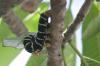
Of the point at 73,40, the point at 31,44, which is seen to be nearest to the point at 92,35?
the point at 73,40

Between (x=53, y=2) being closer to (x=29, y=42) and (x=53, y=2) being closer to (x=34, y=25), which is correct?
(x=29, y=42)

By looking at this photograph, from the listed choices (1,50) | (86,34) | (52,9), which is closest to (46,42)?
(52,9)

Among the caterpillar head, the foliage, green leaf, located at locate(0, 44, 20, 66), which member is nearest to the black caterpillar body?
the caterpillar head

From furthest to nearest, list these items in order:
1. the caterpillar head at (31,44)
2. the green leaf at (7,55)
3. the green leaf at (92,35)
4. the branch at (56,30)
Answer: the green leaf at (7,55)
the green leaf at (92,35)
the caterpillar head at (31,44)
the branch at (56,30)

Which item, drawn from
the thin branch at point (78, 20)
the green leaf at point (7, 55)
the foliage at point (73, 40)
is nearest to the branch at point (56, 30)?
the thin branch at point (78, 20)

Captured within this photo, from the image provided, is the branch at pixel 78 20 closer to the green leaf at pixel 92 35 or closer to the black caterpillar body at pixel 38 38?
the black caterpillar body at pixel 38 38

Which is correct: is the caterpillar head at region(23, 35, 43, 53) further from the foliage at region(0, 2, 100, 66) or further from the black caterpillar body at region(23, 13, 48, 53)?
the foliage at region(0, 2, 100, 66)
